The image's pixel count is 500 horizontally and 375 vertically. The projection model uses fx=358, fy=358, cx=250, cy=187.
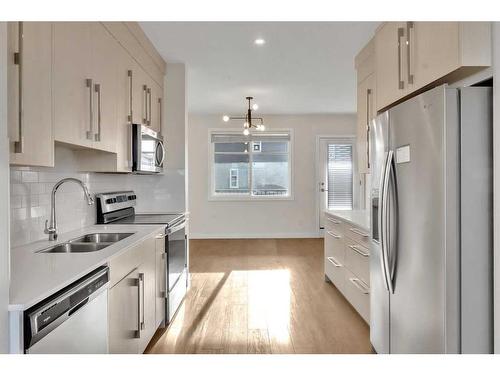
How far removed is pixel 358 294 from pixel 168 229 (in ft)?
5.59

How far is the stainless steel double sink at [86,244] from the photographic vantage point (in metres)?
2.09

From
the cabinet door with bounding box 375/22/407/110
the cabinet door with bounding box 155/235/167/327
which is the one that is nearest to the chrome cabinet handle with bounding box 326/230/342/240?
the cabinet door with bounding box 375/22/407/110

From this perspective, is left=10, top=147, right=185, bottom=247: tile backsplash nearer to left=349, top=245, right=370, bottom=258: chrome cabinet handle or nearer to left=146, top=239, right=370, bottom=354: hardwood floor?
left=146, top=239, right=370, bottom=354: hardwood floor

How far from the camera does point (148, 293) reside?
2398 millimetres

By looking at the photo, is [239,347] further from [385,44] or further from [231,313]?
[385,44]

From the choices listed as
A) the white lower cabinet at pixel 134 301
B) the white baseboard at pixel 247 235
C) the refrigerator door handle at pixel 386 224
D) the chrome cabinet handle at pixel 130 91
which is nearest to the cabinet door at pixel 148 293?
the white lower cabinet at pixel 134 301

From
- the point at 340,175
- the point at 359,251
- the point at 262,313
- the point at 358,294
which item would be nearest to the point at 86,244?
the point at 262,313

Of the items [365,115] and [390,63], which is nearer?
[390,63]

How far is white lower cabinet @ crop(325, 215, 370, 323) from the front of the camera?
2.89 meters

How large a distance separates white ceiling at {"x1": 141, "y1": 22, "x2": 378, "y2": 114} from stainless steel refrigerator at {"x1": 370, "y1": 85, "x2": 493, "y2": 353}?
5.28 feet

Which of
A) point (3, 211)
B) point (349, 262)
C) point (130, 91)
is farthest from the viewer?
point (349, 262)

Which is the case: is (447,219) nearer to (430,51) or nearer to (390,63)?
(430,51)

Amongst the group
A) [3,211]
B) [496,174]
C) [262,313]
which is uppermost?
[496,174]

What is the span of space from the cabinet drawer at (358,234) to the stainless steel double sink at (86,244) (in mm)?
1765
